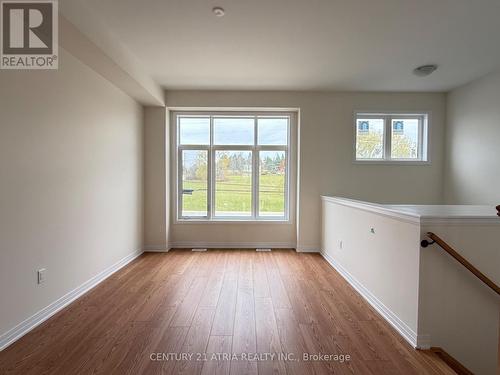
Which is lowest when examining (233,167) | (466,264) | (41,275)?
(41,275)

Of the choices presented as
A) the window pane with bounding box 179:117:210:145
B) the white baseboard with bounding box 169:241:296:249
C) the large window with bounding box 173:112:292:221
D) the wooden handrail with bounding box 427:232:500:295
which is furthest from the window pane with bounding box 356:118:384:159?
the wooden handrail with bounding box 427:232:500:295

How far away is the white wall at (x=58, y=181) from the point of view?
1.99m

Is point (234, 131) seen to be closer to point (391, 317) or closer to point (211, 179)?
point (211, 179)

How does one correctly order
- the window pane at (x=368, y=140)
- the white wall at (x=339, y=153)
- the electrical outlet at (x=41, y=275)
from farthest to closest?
the window pane at (x=368, y=140) → the white wall at (x=339, y=153) → the electrical outlet at (x=41, y=275)

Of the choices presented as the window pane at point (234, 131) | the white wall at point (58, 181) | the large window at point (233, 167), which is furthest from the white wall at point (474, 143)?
the white wall at point (58, 181)

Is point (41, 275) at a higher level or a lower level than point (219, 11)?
lower

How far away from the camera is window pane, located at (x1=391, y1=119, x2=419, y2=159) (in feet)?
15.2

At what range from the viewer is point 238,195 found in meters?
4.83

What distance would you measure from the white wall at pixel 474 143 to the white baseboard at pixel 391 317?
240 cm

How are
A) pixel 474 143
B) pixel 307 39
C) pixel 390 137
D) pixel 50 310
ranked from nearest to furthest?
pixel 50 310
pixel 307 39
pixel 474 143
pixel 390 137

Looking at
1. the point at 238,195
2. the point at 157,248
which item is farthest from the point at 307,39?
the point at 157,248

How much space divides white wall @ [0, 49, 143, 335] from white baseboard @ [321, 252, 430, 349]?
3.12 m

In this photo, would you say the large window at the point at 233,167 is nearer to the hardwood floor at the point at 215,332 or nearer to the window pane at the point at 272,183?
the window pane at the point at 272,183

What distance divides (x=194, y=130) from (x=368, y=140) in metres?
3.20
